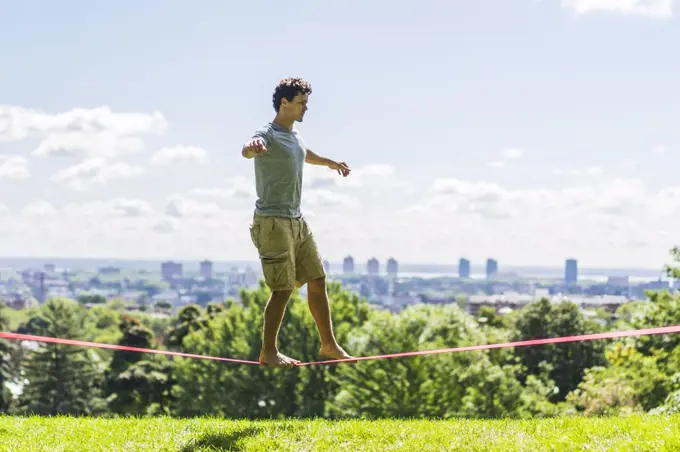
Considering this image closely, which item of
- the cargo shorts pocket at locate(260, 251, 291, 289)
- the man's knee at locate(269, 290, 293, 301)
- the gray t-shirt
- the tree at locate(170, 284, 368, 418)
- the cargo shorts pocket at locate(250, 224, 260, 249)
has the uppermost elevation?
the gray t-shirt

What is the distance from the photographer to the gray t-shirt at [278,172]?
25.7 ft

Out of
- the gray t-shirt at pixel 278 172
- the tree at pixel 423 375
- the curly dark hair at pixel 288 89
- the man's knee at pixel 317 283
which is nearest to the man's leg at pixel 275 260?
the gray t-shirt at pixel 278 172

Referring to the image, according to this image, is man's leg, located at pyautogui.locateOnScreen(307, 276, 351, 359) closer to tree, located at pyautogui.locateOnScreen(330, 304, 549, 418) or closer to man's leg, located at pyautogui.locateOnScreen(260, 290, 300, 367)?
man's leg, located at pyautogui.locateOnScreen(260, 290, 300, 367)

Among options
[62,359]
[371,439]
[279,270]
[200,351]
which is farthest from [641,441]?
[62,359]

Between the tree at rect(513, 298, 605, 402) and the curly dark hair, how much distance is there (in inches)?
2176

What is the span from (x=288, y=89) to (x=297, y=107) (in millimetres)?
189

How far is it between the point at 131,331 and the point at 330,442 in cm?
5941

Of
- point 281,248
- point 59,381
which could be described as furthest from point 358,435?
point 59,381

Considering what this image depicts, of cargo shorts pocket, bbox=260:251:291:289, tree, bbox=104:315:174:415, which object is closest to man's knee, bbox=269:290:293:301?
cargo shorts pocket, bbox=260:251:291:289

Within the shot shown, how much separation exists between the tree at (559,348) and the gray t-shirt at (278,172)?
55.3m

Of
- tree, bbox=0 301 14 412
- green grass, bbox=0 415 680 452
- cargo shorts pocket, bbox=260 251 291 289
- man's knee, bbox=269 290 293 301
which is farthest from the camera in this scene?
tree, bbox=0 301 14 412

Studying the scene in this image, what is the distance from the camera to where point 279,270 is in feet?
26.6

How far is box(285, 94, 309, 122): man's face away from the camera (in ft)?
26.6

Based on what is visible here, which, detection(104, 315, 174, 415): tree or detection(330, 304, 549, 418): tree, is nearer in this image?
detection(330, 304, 549, 418): tree
